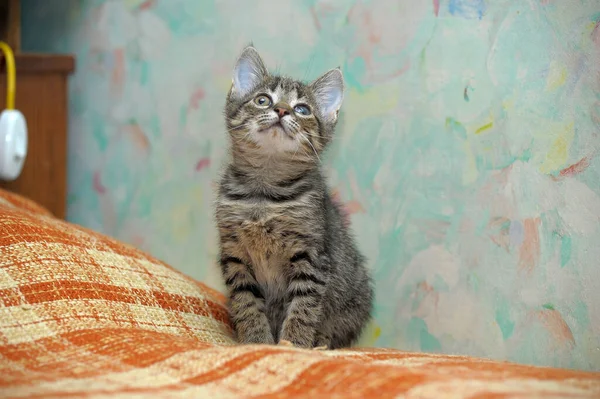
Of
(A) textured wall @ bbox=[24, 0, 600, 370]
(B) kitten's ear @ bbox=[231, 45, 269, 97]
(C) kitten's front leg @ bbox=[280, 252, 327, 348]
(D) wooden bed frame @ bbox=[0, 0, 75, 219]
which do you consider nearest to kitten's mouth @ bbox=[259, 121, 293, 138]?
(B) kitten's ear @ bbox=[231, 45, 269, 97]

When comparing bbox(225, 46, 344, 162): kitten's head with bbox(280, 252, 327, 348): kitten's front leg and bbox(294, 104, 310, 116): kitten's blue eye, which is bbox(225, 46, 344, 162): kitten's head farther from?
bbox(280, 252, 327, 348): kitten's front leg

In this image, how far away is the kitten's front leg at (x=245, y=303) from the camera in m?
1.74

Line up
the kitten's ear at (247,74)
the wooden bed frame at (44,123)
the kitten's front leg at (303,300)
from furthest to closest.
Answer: the wooden bed frame at (44,123) → the kitten's ear at (247,74) → the kitten's front leg at (303,300)

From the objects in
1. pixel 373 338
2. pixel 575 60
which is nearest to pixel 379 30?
pixel 575 60

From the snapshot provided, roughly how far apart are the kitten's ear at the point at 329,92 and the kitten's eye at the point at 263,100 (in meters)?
0.17

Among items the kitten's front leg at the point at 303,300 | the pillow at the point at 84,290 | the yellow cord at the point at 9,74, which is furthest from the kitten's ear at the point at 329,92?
the yellow cord at the point at 9,74

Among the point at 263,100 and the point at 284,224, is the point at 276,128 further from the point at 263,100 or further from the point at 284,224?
the point at 284,224

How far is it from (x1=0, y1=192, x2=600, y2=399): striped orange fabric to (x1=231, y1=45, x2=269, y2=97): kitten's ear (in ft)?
1.96

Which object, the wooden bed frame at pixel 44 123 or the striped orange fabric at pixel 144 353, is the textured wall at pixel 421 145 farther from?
the striped orange fabric at pixel 144 353

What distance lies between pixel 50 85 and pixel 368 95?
59.5 inches

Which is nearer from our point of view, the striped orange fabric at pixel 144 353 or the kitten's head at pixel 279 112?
the striped orange fabric at pixel 144 353

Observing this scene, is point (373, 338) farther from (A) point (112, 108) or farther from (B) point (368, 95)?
(A) point (112, 108)

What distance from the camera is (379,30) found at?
2.17m

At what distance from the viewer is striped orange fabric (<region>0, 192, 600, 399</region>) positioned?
1.05 m
